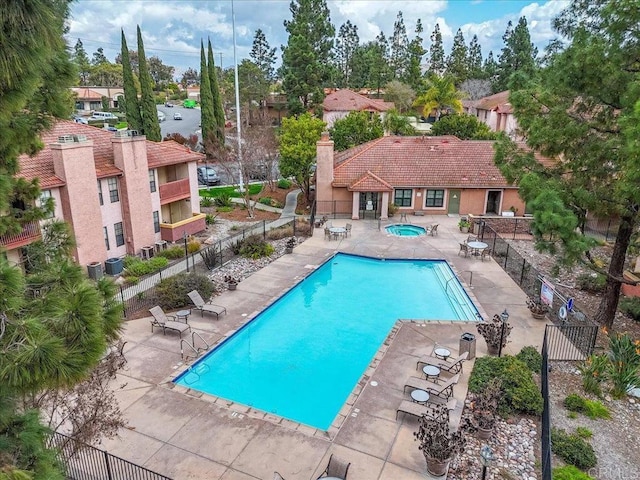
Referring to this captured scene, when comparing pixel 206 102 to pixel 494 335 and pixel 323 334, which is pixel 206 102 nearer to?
pixel 323 334

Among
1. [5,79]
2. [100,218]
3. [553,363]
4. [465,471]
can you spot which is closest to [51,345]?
[5,79]

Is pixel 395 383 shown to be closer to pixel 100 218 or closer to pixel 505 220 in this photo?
pixel 100 218

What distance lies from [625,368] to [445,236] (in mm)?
15206

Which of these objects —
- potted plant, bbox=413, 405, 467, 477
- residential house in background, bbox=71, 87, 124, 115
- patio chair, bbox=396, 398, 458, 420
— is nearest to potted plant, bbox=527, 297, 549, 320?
patio chair, bbox=396, 398, 458, 420

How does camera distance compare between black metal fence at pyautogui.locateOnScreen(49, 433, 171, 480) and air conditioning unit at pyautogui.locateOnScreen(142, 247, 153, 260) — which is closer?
black metal fence at pyautogui.locateOnScreen(49, 433, 171, 480)

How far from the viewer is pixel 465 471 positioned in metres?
9.60

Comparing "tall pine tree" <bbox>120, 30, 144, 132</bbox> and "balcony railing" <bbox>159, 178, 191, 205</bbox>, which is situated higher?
"tall pine tree" <bbox>120, 30, 144, 132</bbox>

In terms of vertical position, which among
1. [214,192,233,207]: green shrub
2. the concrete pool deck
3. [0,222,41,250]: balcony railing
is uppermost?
[0,222,41,250]: balcony railing

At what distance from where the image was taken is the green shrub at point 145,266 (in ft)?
68.9

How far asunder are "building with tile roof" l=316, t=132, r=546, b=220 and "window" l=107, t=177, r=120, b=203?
42.4 feet

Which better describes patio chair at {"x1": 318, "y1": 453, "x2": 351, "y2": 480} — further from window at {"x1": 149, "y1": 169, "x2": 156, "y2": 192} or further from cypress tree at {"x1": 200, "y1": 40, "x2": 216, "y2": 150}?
cypress tree at {"x1": 200, "y1": 40, "x2": 216, "y2": 150}

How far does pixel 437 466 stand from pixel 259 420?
4481mm

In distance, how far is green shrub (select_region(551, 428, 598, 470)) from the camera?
31.8 ft

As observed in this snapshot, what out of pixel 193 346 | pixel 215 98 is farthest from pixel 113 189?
pixel 215 98
